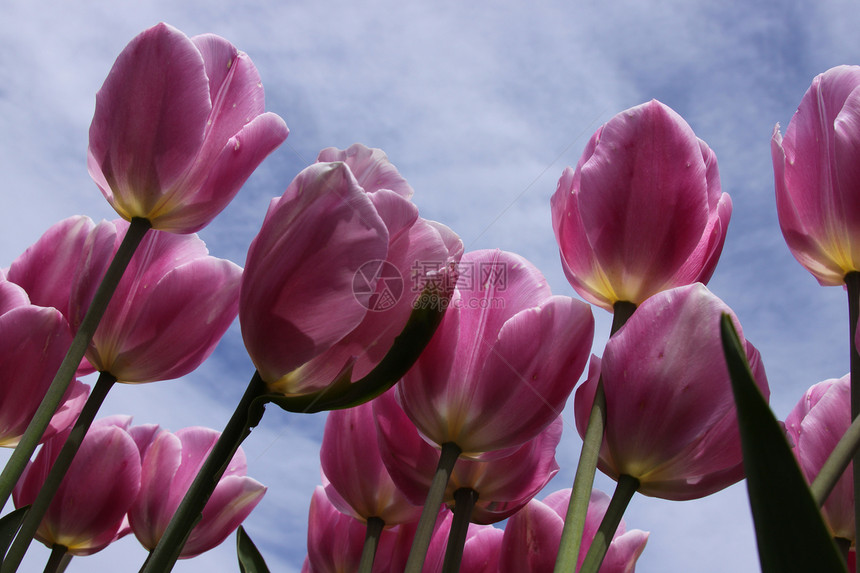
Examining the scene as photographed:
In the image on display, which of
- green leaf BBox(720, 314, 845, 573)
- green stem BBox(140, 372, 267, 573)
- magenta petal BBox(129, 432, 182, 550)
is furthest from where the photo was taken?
magenta petal BBox(129, 432, 182, 550)

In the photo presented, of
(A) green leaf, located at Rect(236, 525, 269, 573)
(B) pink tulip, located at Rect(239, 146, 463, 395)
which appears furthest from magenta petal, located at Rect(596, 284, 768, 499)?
(A) green leaf, located at Rect(236, 525, 269, 573)

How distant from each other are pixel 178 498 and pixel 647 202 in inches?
16.1

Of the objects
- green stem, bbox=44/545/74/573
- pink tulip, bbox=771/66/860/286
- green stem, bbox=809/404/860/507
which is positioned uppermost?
pink tulip, bbox=771/66/860/286

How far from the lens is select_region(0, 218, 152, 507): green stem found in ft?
1.28

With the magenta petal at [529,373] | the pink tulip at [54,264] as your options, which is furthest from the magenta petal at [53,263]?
the magenta petal at [529,373]

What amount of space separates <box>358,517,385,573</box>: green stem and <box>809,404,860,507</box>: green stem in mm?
259

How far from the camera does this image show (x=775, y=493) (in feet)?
0.76

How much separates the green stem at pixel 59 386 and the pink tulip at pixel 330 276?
83 millimetres

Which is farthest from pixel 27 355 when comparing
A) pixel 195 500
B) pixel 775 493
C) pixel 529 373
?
pixel 775 493

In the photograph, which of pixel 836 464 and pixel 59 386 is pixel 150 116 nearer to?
pixel 59 386

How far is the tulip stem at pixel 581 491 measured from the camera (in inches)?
12.8

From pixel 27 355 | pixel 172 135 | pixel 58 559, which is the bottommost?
pixel 58 559

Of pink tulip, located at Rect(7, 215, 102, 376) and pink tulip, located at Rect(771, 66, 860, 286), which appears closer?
pink tulip, located at Rect(771, 66, 860, 286)

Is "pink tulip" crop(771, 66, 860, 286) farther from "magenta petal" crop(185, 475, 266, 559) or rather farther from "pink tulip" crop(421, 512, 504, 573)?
"magenta petal" crop(185, 475, 266, 559)
